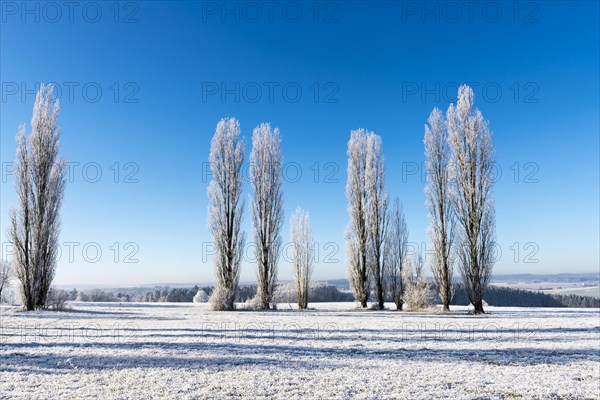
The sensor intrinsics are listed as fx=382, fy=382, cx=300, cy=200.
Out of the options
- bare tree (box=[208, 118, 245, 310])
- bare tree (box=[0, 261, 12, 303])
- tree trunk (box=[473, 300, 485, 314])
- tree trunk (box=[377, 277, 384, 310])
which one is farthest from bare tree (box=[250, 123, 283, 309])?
bare tree (box=[0, 261, 12, 303])

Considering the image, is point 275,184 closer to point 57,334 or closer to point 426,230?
point 426,230

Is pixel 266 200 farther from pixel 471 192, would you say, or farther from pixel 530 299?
pixel 530 299

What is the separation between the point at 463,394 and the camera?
218 inches

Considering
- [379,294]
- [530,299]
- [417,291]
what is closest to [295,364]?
[417,291]

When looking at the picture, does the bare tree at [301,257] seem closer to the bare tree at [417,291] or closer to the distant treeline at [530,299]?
the bare tree at [417,291]

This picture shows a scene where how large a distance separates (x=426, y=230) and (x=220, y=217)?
12.7m

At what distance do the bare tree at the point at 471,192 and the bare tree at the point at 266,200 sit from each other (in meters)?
10.9

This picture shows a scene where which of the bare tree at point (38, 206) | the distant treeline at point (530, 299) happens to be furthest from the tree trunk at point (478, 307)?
the distant treeline at point (530, 299)

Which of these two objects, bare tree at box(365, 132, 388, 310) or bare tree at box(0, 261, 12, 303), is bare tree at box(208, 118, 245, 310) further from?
bare tree at box(0, 261, 12, 303)

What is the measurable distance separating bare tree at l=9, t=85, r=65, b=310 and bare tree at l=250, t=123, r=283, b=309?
1180 centimetres

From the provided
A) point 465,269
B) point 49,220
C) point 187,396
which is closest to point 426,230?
point 465,269

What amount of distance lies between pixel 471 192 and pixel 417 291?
6288mm

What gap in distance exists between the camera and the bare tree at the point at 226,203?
23.2 metres

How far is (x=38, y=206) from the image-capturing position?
72.5 ft
